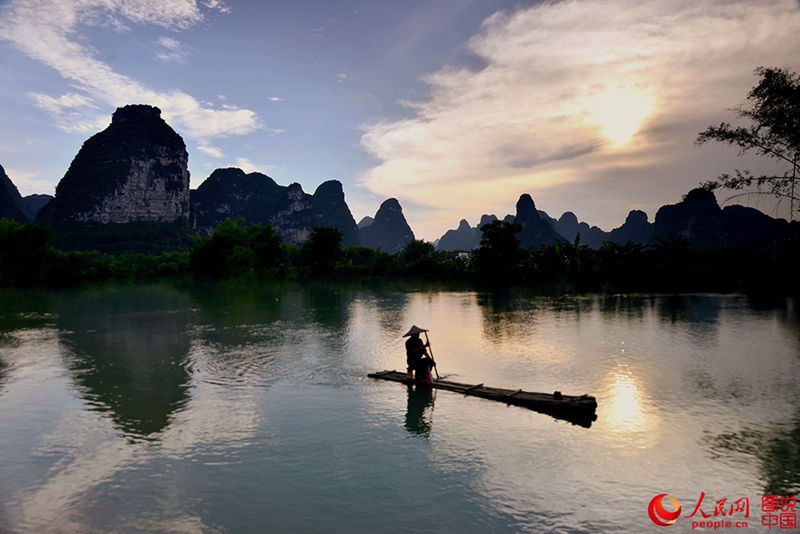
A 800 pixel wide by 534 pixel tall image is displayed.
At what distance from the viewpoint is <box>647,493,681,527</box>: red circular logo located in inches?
280

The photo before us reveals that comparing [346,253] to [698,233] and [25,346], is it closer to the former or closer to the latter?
[25,346]

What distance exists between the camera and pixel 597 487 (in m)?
8.10

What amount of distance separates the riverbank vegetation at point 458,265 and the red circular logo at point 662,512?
1426 inches

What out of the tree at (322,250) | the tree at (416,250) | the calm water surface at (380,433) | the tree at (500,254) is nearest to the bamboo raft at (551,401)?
the calm water surface at (380,433)

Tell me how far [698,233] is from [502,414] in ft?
476

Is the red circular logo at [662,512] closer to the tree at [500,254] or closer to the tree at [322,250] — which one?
the tree at [500,254]

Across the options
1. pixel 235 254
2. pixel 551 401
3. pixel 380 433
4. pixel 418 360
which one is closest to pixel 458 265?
pixel 235 254

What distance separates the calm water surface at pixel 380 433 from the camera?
7512 mm

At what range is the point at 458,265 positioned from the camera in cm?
5962

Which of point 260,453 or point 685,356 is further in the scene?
point 685,356

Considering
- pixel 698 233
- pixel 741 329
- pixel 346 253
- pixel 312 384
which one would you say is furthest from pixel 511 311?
pixel 698 233

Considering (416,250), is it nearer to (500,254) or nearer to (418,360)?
(500,254)

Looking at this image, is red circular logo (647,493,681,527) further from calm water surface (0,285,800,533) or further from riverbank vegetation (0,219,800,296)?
riverbank vegetation (0,219,800,296)

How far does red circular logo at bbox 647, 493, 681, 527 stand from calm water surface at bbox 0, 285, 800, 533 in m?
0.16
